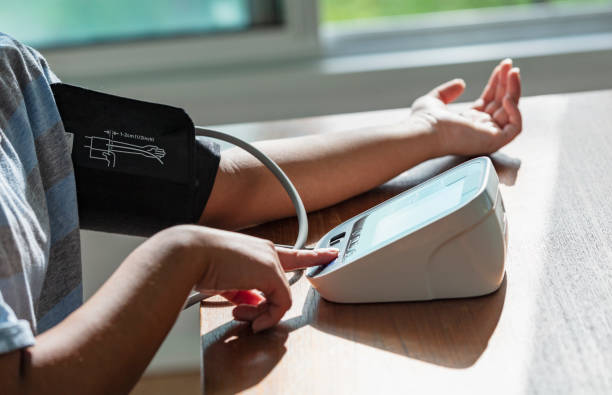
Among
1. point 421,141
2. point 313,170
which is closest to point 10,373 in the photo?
point 313,170

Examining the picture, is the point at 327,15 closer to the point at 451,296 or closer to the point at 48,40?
the point at 48,40

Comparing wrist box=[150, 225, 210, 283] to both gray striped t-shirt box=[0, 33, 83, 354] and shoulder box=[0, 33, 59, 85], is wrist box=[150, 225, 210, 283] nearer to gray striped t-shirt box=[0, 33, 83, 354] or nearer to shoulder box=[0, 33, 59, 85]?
gray striped t-shirt box=[0, 33, 83, 354]

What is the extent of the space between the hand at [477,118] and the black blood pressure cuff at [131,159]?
302 millimetres

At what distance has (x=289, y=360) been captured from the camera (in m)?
0.51

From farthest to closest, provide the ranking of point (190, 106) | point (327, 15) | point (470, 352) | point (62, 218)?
point (327, 15) → point (190, 106) → point (62, 218) → point (470, 352)

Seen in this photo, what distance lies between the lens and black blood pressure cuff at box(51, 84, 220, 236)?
740 mm

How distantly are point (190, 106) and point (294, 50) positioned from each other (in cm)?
29

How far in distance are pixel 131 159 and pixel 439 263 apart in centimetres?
36

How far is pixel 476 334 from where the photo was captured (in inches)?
20.3

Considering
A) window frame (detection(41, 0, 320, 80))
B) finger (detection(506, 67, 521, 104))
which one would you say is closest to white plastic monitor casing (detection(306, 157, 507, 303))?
finger (detection(506, 67, 521, 104))

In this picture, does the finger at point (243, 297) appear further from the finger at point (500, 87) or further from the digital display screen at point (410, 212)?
the finger at point (500, 87)

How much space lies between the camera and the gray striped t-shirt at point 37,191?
24.5 inches

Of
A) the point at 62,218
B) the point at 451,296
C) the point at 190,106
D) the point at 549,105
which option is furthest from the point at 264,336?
the point at 190,106

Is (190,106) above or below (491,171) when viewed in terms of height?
below
